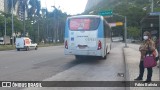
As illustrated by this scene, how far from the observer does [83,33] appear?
21.1m

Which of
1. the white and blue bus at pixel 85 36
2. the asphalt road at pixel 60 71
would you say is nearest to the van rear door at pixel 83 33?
the white and blue bus at pixel 85 36

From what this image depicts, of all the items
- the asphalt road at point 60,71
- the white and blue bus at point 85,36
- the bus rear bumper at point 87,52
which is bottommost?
the asphalt road at point 60,71

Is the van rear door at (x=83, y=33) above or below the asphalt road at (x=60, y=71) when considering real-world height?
above

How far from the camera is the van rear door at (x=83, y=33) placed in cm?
2094

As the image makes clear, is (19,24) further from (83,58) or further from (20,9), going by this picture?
(83,58)

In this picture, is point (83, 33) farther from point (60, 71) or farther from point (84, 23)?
point (60, 71)

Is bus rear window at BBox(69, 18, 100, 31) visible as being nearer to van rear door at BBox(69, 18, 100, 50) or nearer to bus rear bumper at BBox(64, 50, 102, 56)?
van rear door at BBox(69, 18, 100, 50)

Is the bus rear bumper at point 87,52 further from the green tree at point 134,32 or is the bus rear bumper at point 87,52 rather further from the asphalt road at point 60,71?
the green tree at point 134,32

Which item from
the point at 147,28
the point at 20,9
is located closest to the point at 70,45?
the point at 147,28

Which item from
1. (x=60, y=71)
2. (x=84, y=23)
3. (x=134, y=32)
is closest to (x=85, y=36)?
(x=84, y=23)

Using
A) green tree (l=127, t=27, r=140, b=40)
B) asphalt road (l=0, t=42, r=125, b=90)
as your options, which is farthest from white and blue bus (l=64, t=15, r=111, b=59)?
green tree (l=127, t=27, r=140, b=40)

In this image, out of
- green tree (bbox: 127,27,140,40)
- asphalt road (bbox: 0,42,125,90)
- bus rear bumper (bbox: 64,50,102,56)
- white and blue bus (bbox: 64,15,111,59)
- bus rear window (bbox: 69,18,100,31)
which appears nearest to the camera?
asphalt road (bbox: 0,42,125,90)

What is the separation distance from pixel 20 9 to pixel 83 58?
150ft

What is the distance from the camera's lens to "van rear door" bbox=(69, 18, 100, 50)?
824 inches
